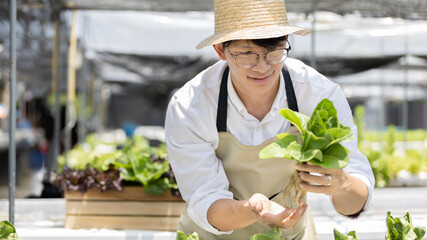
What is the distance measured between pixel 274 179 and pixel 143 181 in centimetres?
88

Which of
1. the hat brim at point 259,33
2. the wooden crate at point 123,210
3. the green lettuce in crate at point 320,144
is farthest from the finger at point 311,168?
the wooden crate at point 123,210

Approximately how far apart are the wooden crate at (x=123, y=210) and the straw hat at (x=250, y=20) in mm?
1098

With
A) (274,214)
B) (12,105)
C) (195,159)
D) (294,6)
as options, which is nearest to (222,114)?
(195,159)

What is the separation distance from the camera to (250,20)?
4.62 ft

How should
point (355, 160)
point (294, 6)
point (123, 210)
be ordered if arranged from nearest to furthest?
point (355, 160) < point (123, 210) < point (294, 6)

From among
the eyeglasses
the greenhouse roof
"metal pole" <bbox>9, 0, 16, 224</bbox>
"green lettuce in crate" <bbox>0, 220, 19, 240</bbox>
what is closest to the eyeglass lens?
the eyeglasses

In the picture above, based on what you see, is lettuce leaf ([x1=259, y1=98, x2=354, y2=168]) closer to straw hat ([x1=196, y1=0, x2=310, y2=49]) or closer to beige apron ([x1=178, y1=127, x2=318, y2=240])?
straw hat ([x1=196, y1=0, x2=310, y2=49])

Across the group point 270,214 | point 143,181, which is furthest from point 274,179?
point 143,181

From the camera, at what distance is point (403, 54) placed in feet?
18.7

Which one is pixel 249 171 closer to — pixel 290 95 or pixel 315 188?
pixel 290 95

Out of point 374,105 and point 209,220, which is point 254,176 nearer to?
point 209,220

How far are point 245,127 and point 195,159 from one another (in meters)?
0.22

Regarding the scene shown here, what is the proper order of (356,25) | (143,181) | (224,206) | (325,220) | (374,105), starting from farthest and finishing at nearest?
(374,105) → (356,25) → (325,220) → (143,181) → (224,206)

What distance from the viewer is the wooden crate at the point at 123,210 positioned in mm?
2334
